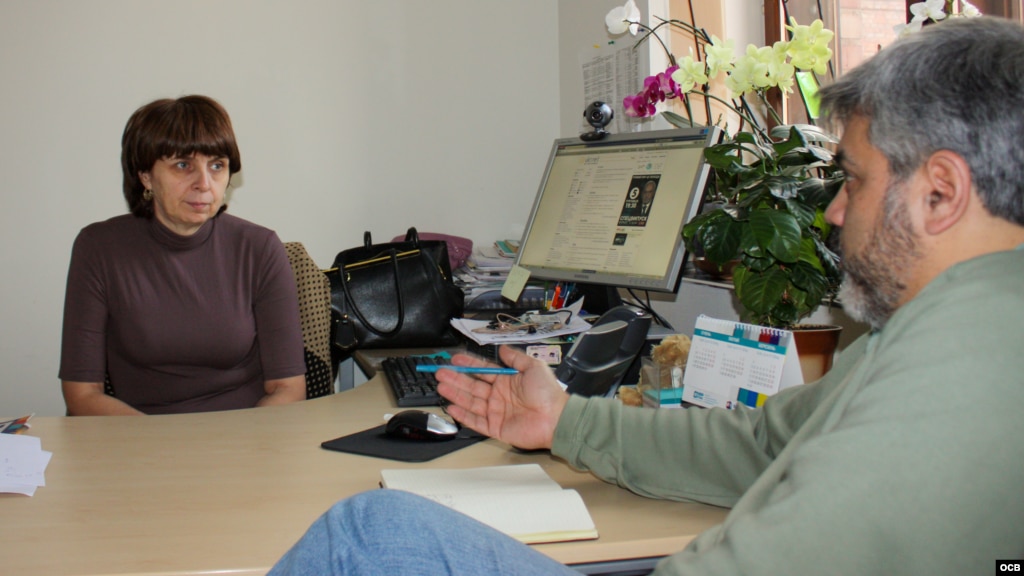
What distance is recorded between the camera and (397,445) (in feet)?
4.45

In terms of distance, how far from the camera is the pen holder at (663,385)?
1.40 metres

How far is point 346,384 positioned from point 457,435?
3.70ft

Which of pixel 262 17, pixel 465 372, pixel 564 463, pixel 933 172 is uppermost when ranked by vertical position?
pixel 262 17

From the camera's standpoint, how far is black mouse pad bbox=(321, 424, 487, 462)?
131 cm

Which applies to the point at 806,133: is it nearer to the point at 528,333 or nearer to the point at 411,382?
the point at 528,333

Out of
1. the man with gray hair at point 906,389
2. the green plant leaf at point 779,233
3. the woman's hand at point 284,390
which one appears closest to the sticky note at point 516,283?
the woman's hand at point 284,390

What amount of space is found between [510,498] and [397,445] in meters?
0.35

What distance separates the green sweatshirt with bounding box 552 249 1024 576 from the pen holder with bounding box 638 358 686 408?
608 millimetres

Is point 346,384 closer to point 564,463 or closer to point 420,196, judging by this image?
point 420,196

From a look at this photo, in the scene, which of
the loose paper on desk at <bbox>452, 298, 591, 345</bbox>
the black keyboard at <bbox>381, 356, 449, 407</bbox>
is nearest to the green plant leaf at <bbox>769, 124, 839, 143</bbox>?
the loose paper on desk at <bbox>452, 298, 591, 345</bbox>

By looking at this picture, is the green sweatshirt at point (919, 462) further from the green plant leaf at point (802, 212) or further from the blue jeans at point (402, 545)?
the green plant leaf at point (802, 212)

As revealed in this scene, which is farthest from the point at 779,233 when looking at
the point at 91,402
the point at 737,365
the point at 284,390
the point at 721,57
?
the point at 91,402

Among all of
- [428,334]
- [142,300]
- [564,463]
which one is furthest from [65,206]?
[564,463]

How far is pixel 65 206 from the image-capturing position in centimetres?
275
